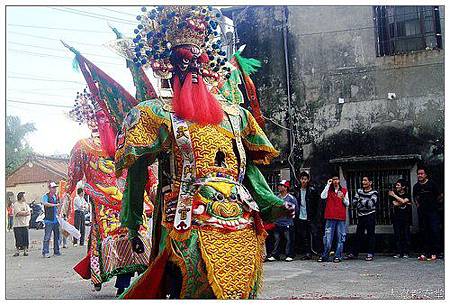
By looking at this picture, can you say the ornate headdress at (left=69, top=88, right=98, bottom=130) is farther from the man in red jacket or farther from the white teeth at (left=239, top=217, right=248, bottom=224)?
the man in red jacket

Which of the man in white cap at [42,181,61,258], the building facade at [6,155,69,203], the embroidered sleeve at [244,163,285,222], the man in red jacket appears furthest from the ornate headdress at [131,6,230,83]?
the man in white cap at [42,181,61,258]

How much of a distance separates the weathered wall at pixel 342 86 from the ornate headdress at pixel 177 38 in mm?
6147

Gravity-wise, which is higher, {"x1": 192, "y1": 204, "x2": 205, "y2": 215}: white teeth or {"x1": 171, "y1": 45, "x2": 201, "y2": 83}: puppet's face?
{"x1": 171, "y1": 45, "x2": 201, "y2": 83}: puppet's face

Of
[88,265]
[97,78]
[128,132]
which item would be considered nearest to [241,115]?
[128,132]

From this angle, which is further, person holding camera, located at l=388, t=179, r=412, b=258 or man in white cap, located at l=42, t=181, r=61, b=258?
man in white cap, located at l=42, t=181, r=61, b=258

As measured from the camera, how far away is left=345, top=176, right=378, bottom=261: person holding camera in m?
8.55

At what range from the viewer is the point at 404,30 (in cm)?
955

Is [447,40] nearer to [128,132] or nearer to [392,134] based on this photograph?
[128,132]

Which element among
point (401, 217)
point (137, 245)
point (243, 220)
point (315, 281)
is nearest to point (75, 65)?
point (137, 245)

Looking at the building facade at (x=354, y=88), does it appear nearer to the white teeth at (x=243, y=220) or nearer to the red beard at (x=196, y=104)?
the red beard at (x=196, y=104)

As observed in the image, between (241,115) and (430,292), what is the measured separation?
283cm

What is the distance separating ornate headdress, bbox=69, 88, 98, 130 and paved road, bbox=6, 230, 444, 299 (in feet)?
4.51

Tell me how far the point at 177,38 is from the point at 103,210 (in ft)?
8.36

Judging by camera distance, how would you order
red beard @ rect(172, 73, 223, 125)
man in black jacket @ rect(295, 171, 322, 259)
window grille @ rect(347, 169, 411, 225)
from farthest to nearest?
window grille @ rect(347, 169, 411, 225) → man in black jacket @ rect(295, 171, 322, 259) → red beard @ rect(172, 73, 223, 125)
